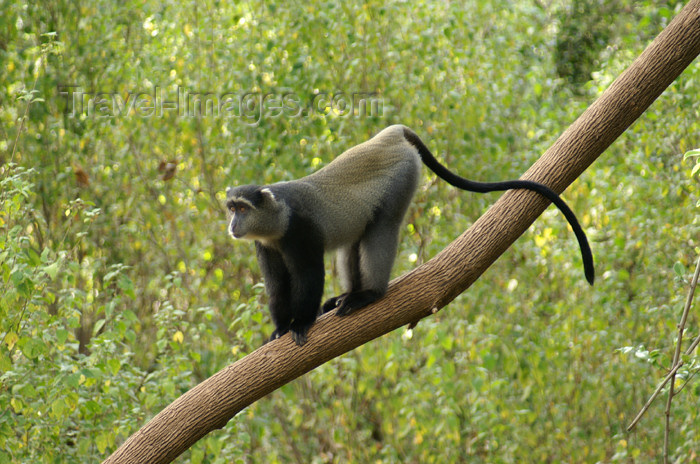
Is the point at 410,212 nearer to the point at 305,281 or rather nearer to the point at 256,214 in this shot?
the point at 305,281

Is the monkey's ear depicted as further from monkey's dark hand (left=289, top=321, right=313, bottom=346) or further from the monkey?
monkey's dark hand (left=289, top=321, right=313, bottom=346)

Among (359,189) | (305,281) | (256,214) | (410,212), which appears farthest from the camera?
(410,212)

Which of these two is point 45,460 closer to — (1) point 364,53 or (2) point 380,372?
(2) point 380,372

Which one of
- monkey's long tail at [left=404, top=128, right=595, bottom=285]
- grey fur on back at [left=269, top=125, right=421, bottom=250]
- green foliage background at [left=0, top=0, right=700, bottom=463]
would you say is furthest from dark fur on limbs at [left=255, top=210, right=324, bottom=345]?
green foliage background at [left=0, top=0, right=700, bottom=463]

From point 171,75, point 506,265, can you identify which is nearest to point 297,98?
point 171,75

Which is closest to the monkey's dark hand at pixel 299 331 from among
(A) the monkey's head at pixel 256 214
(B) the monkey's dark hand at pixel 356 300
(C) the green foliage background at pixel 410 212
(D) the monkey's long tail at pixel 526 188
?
(B) the monkey's dark hand at pixel 356 300

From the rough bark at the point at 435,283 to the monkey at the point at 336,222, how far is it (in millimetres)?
165

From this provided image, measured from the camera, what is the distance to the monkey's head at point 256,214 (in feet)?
15.5

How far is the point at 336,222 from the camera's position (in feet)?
16.2

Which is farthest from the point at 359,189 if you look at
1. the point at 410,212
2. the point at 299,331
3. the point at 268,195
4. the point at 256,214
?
the point at 410,212

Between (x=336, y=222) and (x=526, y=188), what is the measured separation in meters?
1.21

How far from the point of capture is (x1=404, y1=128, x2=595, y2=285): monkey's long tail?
456cm

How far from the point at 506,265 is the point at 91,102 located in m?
4.68

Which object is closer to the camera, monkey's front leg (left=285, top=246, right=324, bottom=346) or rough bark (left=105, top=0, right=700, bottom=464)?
rough bark (left=105, top=0, right=700, bottom=464)
